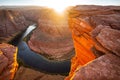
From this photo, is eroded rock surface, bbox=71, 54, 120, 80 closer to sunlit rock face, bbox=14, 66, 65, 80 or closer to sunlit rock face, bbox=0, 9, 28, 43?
sunlit rock face, bbox=14, 66, 65, 80

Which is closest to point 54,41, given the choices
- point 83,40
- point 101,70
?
point 83,40

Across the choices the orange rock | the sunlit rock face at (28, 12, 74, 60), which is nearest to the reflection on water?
the sunlit rock face at (28, 12, 74, 60)

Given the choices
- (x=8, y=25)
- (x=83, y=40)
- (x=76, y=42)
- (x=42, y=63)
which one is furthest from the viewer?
(x=8, y=25)

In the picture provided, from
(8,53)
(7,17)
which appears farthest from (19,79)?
(7,17)

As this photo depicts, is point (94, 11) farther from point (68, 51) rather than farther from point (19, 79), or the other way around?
point (68, 51)

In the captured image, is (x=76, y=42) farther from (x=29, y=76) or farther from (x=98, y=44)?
(x=29, y=76)

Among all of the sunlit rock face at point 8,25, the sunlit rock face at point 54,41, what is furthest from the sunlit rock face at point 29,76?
the sunlit rock face at point 8,25
